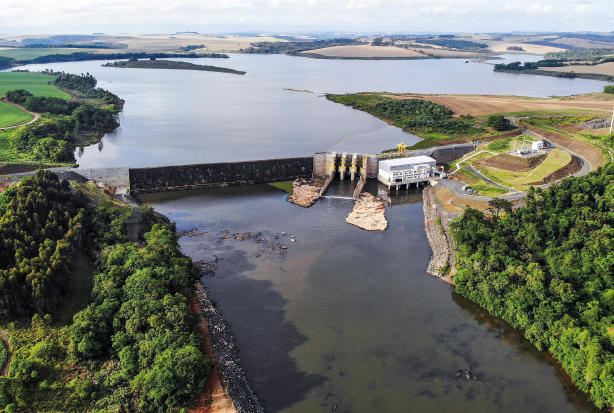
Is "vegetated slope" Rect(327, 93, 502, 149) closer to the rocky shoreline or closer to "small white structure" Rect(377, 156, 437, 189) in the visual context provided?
"small white structure" Rect(377, 156, 437, 189)

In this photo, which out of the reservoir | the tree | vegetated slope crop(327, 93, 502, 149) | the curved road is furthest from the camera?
vegetated slope crop(327, 93, 502, 149)

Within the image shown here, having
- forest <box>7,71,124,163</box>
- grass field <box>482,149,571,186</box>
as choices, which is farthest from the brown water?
forest <box>7,71,124,163</box>

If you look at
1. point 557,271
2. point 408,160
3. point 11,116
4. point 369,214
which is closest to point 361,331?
point 557,271

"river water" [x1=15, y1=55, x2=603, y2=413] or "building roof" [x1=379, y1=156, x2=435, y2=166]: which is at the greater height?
"building roof" [x1=379, y1=156, x2=435, y2=166]

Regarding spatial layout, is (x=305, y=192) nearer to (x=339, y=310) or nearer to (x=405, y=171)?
(x=405, y=171)

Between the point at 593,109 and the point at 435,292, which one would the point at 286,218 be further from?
the point at 593,109
